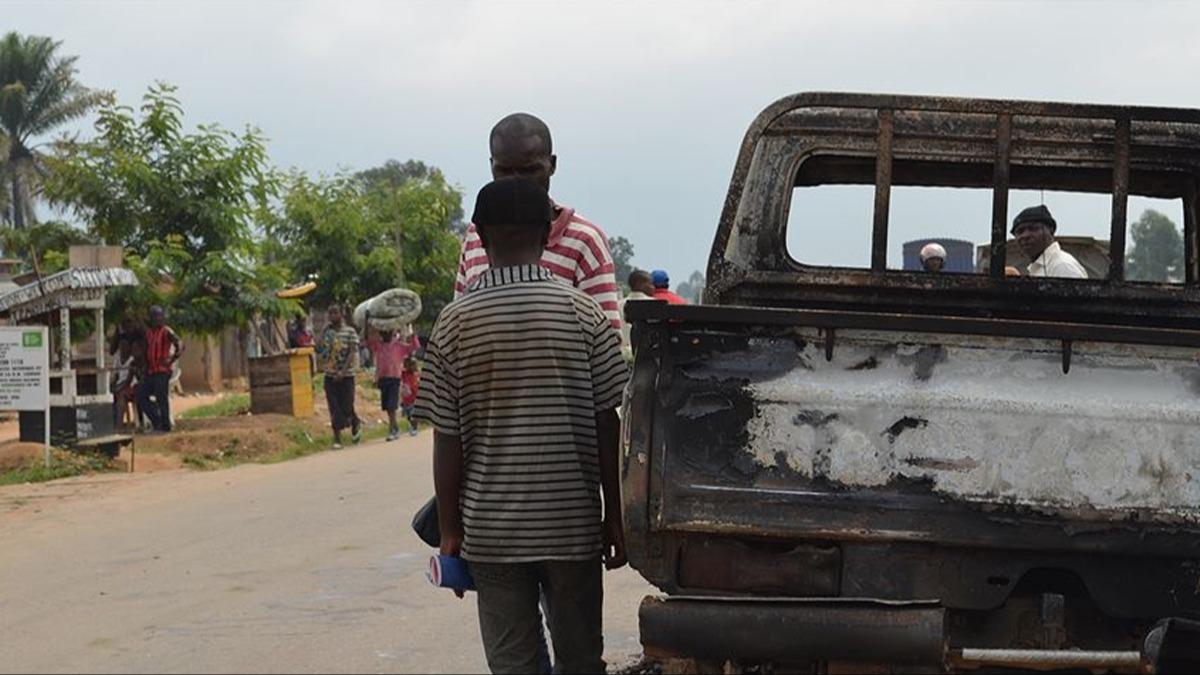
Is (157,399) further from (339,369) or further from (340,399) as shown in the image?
(339,369)

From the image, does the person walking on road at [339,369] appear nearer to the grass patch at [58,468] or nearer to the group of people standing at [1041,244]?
the grass patch at [58,468]

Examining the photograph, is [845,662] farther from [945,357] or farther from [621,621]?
Result: [621,621]

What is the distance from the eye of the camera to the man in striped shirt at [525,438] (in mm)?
4629

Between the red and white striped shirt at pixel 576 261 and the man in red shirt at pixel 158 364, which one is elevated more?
the red and white striped shirt at pixel 576 261

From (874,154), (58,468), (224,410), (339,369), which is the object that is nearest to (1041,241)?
(874,154)

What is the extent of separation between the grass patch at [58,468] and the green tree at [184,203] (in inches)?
246

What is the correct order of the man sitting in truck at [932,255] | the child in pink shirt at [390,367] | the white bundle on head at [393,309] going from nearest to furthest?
the man sitting in truck at [932,255], the child in pink shirt at [390,367], the white bundle on head at [393,309]

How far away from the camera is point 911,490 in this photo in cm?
463

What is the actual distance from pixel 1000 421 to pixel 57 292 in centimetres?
1615

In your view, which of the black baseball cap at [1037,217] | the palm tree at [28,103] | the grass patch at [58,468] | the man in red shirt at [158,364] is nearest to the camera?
the black baseball cap at [1037,217]

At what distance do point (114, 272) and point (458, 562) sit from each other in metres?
15.7

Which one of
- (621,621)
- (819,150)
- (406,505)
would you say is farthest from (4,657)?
(406,505)

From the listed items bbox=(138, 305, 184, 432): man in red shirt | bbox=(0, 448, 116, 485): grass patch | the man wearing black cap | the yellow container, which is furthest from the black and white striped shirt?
the yellow container

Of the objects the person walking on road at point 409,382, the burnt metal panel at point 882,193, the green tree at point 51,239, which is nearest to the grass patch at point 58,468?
the person walking on road at point 409,382
